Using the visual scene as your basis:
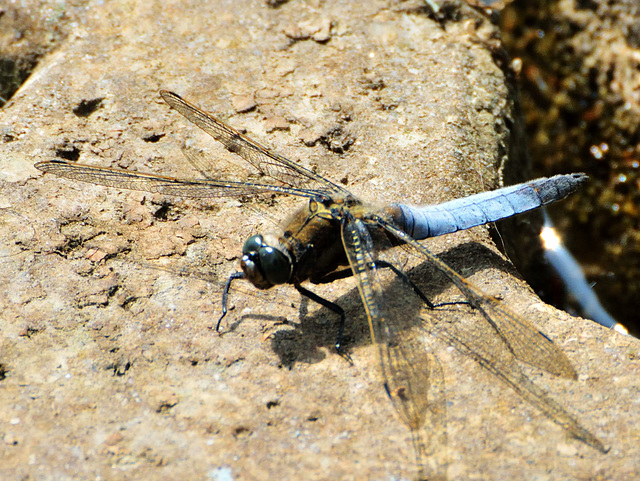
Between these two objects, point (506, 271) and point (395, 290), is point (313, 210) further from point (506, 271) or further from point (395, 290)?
point (506, 271)

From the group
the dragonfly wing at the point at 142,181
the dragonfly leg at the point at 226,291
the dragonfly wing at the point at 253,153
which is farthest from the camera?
the dragonfly wing at the point at 253,153

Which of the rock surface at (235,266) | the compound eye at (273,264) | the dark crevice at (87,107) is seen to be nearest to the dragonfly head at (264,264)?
the compound eye at (273,264)

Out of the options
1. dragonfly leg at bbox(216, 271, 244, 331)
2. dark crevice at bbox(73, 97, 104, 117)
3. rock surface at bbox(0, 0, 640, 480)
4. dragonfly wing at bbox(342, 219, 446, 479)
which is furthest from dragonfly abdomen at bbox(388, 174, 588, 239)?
dark crevice at bbox(73, 97, 104, 117)

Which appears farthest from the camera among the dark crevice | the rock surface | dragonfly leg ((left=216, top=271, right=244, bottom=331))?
the dark crevice

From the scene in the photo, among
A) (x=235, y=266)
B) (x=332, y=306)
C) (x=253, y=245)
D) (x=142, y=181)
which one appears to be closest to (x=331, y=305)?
(x=332, y=306)

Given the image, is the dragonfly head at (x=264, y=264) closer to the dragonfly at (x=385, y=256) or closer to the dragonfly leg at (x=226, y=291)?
the dragonfly at (x=385, y=256)

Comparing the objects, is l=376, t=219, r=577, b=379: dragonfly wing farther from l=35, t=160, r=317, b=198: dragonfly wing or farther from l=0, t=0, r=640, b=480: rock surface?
l=35, t=160, r=317, b=198: dragonfly wing

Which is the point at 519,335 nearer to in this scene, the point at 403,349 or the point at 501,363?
the point at 501,363
